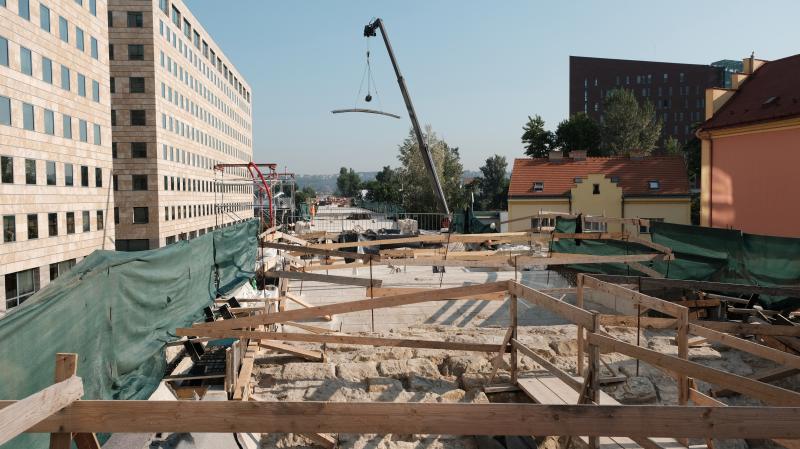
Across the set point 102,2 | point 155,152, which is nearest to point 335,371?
point 102,2

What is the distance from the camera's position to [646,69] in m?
100

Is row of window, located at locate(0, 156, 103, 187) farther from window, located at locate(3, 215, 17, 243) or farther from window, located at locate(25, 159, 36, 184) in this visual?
window, located at locate(3, 215, 17, 243)

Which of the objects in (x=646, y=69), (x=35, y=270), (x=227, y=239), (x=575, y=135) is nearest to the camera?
(x=227, y=239)

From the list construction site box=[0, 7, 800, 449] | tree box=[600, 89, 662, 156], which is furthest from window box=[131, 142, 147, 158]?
tree box=[600, 89, 662, 156]

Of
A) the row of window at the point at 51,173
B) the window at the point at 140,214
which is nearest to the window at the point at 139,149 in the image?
the window at the point at 140,214

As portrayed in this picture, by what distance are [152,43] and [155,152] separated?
8.29 metres

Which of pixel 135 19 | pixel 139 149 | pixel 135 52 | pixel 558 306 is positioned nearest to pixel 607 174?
pixel 558 306

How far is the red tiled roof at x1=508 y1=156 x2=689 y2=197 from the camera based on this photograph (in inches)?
1457

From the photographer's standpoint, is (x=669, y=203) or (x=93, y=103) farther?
(x=669, y=203)

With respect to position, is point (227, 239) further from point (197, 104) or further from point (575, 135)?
point (575, 135)

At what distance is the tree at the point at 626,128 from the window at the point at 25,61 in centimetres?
5841

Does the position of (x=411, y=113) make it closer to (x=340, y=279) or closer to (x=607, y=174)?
(x=607, y=174)

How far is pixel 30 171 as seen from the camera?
27969 mm

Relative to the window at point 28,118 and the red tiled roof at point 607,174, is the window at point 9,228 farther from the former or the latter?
the red tiled roof at point 607,174
